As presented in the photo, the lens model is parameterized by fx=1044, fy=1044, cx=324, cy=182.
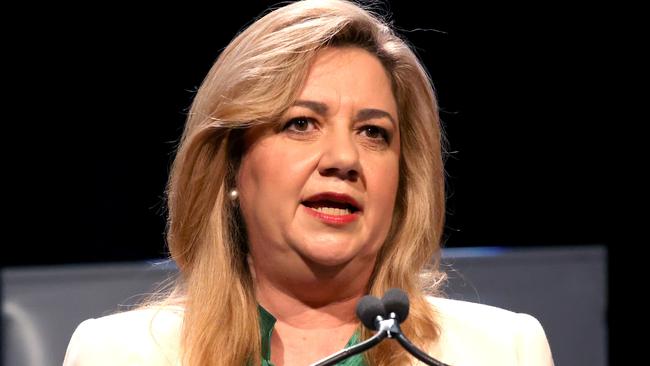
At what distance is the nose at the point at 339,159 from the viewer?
1.86 m

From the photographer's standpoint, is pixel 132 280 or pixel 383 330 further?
pixel 132 280

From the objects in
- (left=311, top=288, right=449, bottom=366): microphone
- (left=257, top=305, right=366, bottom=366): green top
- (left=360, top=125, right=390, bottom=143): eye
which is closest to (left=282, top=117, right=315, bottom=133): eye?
(left=360, top=125, right=390, bottom=143): eye

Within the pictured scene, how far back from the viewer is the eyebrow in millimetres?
1918

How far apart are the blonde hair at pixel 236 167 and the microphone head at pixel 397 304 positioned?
17.2 inches

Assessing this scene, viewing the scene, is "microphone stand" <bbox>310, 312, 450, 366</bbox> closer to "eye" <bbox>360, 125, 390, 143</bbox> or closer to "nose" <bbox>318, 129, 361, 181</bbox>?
"nose" <bbox>318, 129, 361, 181</bbox>

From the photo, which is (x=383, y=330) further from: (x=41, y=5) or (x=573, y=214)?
(x=41, y=5)

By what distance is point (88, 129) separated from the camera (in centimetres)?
337

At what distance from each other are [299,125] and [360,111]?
0.39 ft

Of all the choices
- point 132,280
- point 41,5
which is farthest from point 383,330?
point 41,5

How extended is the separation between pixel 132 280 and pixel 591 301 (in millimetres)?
1222

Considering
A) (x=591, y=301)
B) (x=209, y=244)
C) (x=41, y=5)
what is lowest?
(x=591, y=301)

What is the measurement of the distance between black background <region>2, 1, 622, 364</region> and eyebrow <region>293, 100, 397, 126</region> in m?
1.35

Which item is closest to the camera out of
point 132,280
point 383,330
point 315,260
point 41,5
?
point 383,330

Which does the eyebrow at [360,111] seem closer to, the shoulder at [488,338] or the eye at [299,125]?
the eye at [299,125]
